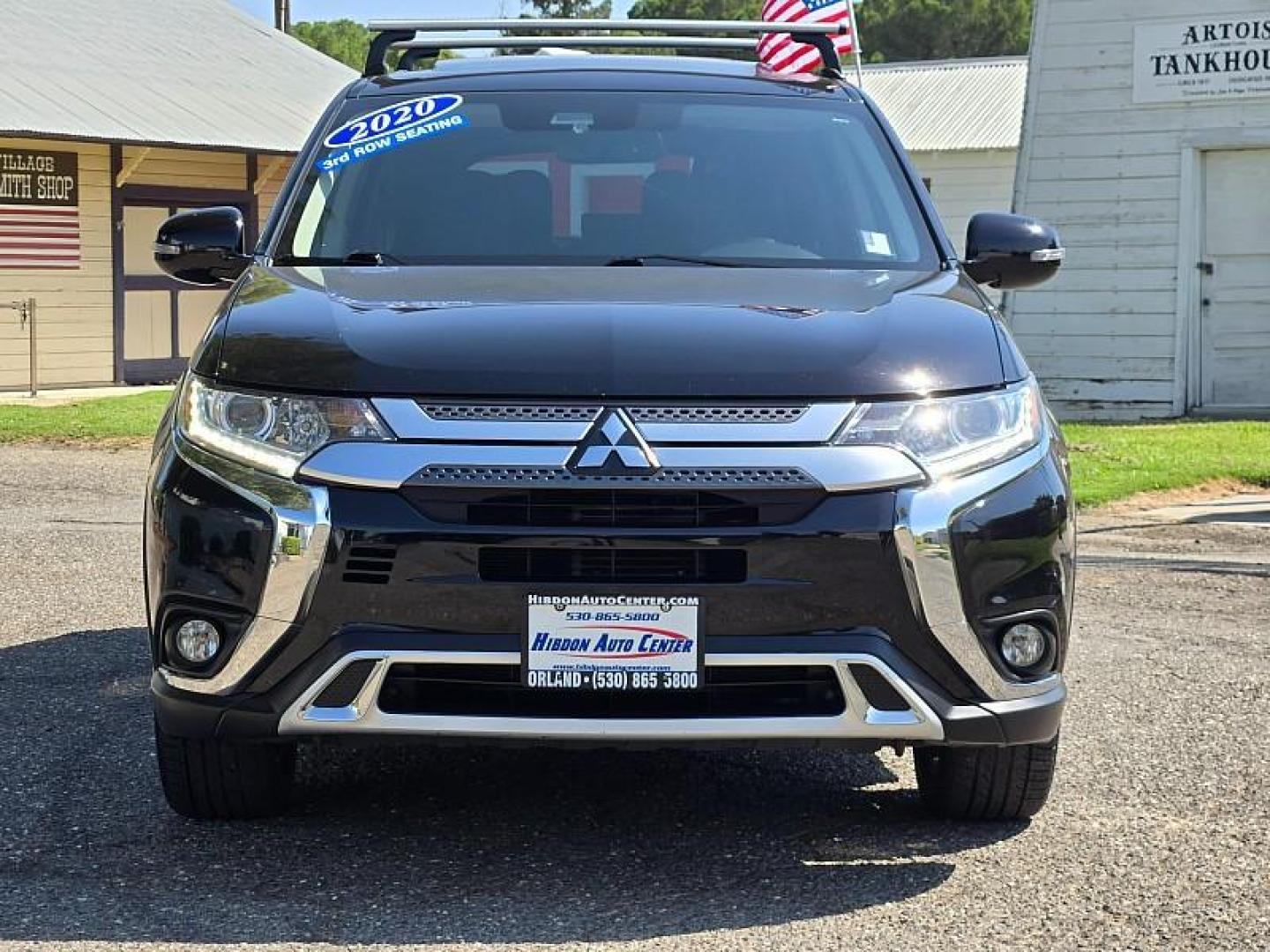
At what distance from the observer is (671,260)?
5.00 metres

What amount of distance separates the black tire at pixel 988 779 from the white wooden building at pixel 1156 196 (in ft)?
42.5

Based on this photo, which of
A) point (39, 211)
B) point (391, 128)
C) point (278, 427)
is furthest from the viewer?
point (39, 211)

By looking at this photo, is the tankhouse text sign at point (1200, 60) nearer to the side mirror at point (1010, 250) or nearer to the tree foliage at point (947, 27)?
the side mirror at point (1010, 250)

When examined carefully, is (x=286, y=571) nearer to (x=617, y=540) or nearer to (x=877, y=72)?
(x=617, y=540)

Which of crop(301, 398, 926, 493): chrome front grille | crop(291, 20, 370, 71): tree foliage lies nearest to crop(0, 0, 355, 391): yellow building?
crop(301, 398, 926, 493): chrome front grille

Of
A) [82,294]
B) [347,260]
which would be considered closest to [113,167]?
[82,294]

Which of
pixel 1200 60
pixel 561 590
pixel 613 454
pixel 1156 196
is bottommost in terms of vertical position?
pixel 1156 196

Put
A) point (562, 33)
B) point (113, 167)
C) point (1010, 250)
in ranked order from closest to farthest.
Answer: point (1010, 250)
point (562, 33)
point (113, 167)

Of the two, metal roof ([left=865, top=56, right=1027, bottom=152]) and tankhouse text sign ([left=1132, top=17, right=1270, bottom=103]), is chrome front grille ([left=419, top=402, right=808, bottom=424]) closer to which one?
tankhouse text sign ([left=1132, top=17, right=1270, bottom=103])

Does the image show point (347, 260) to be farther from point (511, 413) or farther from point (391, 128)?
point (511, 413)

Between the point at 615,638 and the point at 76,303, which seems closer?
the point at 615,638

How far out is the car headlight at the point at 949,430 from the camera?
13.1 feet

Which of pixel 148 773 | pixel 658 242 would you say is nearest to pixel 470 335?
pixel 658 242

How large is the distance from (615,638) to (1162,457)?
31.5 feet
